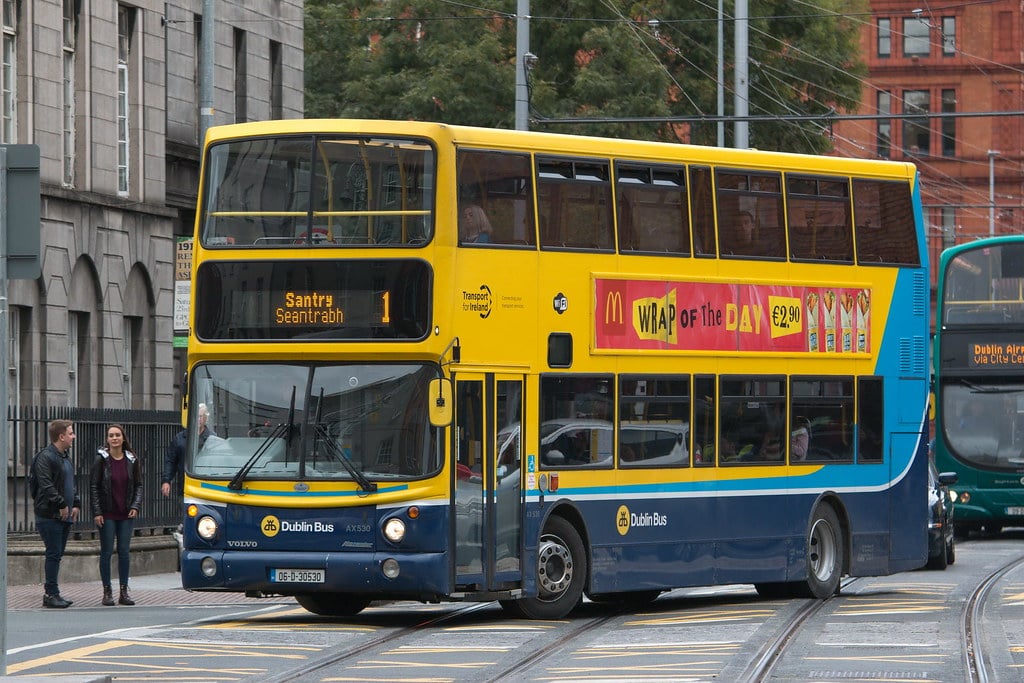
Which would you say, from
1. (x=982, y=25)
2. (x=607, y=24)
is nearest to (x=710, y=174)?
(x=607, y=24)

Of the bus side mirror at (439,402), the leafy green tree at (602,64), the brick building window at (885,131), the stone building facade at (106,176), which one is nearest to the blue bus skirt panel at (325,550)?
the bus side mirror at (439,402)

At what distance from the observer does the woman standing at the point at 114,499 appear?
20.8m

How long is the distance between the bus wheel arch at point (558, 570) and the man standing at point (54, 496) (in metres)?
4.35

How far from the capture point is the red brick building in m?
88.3

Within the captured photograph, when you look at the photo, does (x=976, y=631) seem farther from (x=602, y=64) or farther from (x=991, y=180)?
(x=991, y=180)

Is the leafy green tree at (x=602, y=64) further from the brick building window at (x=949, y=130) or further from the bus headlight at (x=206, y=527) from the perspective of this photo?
the brick building window at (x=949, y=130)

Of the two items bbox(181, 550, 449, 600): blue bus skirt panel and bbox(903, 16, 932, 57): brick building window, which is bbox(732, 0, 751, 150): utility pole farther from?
bbox(903, 16, 932, 57): brick building window

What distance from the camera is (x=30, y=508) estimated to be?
26.5 meters

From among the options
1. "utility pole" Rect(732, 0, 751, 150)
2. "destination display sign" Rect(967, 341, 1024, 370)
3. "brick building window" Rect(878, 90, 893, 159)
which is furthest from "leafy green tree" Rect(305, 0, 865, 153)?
"brick building window" Rect(878, 90, 893, 159)

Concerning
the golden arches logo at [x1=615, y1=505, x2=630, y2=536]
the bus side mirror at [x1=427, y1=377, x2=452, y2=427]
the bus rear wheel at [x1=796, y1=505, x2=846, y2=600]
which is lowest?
the bus rear wheel at [x1=796, y1=505, x2=846, y2=600]

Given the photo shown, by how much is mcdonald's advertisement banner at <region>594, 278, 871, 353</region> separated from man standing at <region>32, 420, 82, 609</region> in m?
5.09

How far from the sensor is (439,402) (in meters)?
17.2

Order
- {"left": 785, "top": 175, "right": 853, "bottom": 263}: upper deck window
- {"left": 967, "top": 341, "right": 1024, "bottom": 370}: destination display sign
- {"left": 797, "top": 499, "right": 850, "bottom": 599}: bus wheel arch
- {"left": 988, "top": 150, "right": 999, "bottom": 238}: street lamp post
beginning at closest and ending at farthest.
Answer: {"left": 785, "top": 175, "right": 853, "bottom": 263}: upper deck window < {"left": 797, "top": 499, "right": 850, "bottom": 599}: bus wheel arch < {"left": 967, "top": 341, "right": 1024, "bottom": 370}: destination display sign < {"left": 988, "top": 150, "right": 999, "bottom": 238}: street lamp post

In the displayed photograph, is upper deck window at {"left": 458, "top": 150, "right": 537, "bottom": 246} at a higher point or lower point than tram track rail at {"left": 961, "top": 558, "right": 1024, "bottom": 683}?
higher
